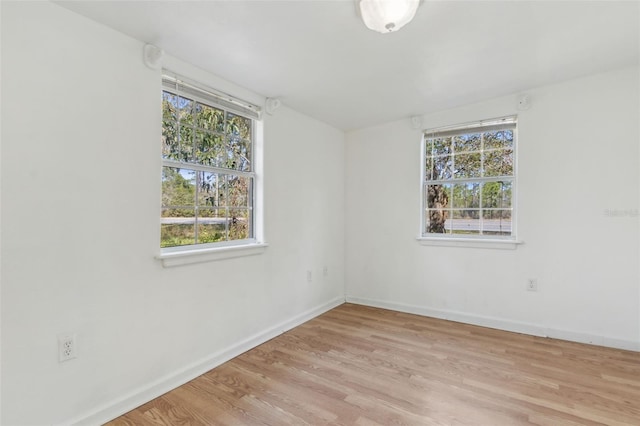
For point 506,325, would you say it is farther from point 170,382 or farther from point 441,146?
point 170,382

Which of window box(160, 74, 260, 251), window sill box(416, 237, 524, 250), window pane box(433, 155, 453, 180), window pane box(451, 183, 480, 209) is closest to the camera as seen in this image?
window box(160, 74, 260, 251)

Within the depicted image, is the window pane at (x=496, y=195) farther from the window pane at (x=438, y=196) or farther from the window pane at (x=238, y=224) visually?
the window pane at (x=238, y=224)

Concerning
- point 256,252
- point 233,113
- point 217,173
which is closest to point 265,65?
point 233,113

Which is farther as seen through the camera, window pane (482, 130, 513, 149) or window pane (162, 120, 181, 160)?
window pane (482, 130, 513, 149)

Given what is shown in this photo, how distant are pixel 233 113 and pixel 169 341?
187cm

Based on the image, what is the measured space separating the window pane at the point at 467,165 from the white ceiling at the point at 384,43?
68cm

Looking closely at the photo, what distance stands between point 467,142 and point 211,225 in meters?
2.82

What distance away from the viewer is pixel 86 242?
1688mm

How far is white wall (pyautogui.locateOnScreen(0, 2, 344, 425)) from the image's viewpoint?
1.46m

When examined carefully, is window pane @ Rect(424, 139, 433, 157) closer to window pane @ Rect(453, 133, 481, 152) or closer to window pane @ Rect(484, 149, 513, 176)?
window pane @ Rect(453, 133, 481, 152)

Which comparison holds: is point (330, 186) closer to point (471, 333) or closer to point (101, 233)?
point (471, 333)

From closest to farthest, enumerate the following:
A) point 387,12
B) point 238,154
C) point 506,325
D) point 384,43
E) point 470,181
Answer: point 387,12, point 384,43, point 238,154, point 506,325, point 470,181

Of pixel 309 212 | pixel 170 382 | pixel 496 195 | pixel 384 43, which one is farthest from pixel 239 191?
pixel 496 195

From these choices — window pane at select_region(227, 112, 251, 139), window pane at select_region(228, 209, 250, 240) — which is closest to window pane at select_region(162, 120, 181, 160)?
window pane at select_region(227, 112, 251, 139)
